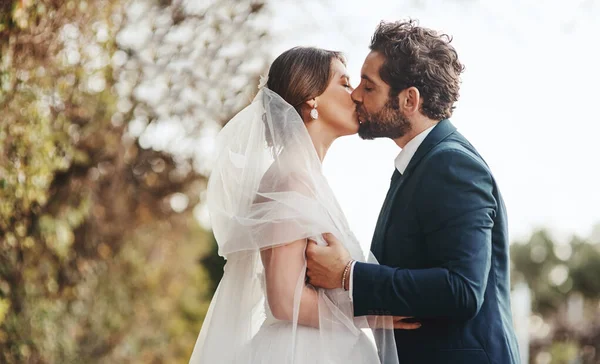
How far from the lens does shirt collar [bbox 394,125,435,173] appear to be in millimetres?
3289

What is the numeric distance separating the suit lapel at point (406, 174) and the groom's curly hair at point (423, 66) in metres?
0.10

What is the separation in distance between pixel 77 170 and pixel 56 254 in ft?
2.54

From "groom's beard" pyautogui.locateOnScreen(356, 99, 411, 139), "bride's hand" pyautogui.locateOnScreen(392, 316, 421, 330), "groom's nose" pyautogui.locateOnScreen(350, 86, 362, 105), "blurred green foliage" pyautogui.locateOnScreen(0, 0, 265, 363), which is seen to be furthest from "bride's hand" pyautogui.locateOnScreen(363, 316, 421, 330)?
"blurred green foliage" pyautogui.locateOnScreen(0, 0, 265, 363)

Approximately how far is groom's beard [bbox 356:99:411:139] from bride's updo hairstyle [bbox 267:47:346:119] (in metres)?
0.25

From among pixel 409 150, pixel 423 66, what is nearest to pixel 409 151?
pixel 409 150

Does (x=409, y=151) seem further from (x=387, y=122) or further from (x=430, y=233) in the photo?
(x=430, y=233)

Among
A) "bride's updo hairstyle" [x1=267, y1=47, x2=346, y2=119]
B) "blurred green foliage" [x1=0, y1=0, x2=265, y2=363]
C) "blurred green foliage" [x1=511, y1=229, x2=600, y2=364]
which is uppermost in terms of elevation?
"bride's updo hairstyle" [x1=267, y1=47, x2=346, y2=119]

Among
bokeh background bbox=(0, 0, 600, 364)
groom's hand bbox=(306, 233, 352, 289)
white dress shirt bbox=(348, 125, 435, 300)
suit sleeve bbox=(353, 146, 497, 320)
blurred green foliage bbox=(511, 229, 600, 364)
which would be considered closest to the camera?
suit sleeve bbox=(353, 146, 497, 320)

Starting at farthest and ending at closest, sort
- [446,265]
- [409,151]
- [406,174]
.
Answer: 1. [409,151]
2. [406,174]
3. [446,265]

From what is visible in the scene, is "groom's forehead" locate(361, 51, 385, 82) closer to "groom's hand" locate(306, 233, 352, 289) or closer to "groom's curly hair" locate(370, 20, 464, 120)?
"groom's curly hair" locate(370, 20, 464, 120)

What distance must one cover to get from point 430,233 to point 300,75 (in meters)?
0.98

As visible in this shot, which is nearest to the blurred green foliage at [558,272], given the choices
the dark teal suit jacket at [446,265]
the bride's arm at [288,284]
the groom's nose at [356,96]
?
the groom's nose at [356,96]

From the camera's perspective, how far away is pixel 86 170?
701cm

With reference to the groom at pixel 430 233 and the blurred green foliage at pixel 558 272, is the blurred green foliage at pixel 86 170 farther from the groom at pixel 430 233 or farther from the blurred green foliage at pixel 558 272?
the blurred green foliage at pixel 558 272
